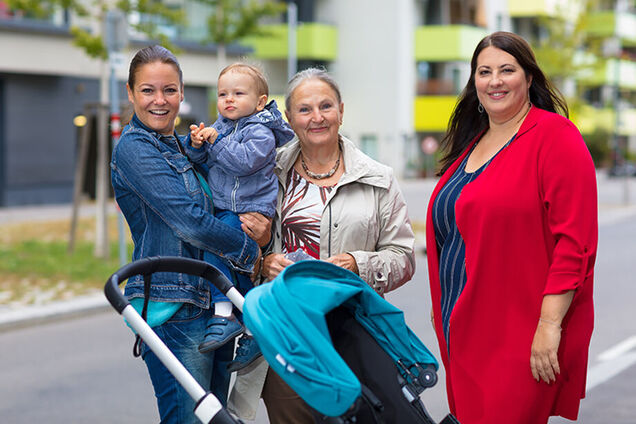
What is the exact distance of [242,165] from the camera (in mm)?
3600

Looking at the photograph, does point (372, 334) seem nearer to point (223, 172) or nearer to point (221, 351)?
point (221, 351)

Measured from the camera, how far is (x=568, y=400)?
352cm

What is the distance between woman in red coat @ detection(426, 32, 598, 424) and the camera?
132 inches

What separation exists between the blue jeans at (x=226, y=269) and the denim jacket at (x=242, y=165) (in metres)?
0.03

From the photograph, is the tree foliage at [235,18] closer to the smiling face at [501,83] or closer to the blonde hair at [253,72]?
the blonde hair at [253,72]

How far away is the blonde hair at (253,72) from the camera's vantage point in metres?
3.83

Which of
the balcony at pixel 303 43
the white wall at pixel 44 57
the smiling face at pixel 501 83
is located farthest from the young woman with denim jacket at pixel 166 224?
the balcony at pixel 303 43

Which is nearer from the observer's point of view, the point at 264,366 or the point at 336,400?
the point at 336,400

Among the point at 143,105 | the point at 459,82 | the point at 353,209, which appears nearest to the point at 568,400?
the point at 353,209

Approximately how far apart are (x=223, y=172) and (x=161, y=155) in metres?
0.38

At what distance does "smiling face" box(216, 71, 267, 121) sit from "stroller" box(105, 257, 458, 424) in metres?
0.81

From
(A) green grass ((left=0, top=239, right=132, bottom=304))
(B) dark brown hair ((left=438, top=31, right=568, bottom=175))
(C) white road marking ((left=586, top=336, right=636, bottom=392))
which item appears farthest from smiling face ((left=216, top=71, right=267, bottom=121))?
(A) green grass ((left=0, top=239, right=132, bottom=304))

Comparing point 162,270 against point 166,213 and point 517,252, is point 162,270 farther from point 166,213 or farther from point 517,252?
point 517,252

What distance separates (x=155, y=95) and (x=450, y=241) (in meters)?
1.33
